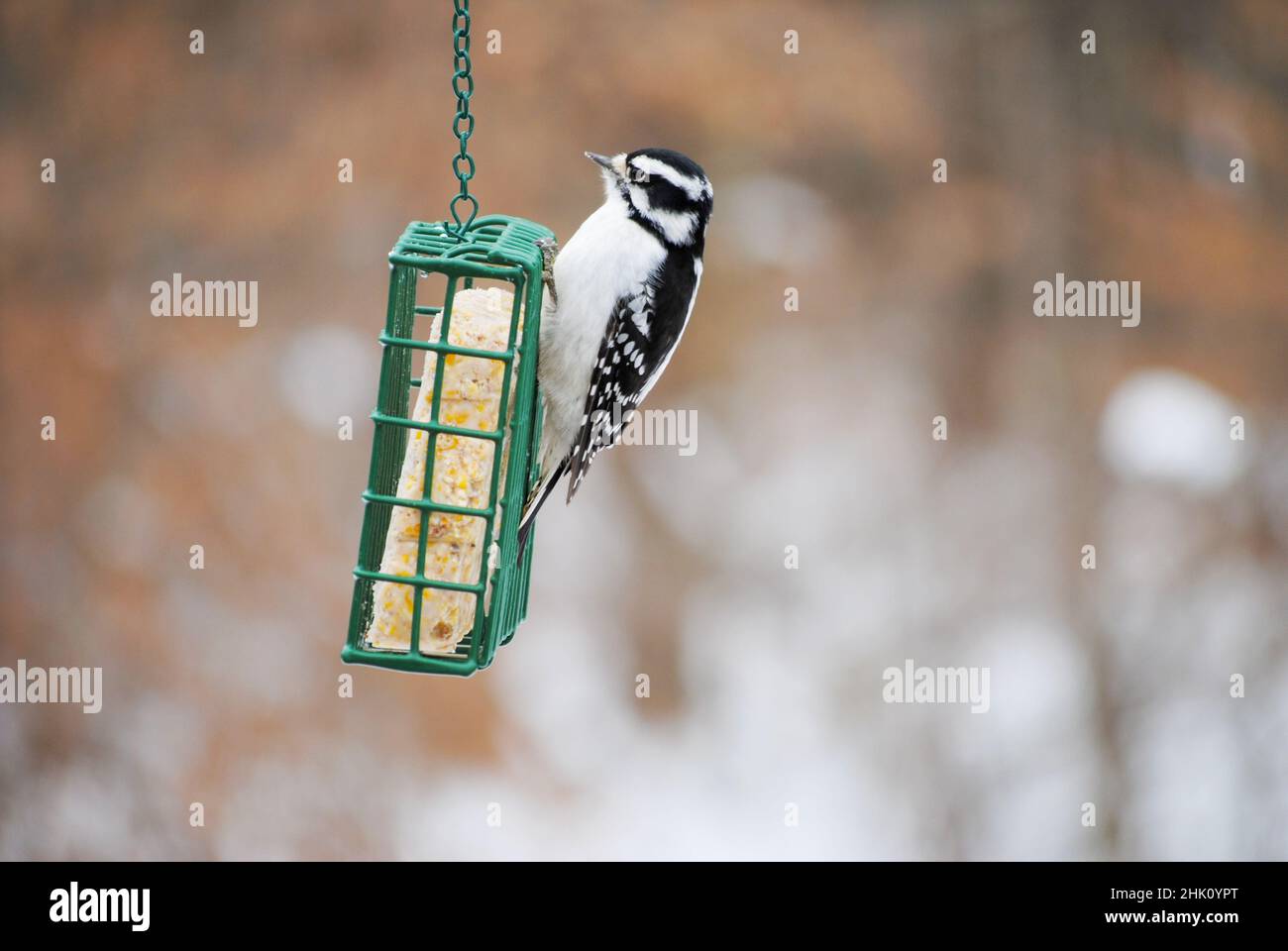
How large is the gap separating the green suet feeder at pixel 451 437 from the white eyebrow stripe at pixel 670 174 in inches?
17.3

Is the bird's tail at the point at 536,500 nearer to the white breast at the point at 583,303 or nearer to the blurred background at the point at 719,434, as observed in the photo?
the white breast at the point at 583,303

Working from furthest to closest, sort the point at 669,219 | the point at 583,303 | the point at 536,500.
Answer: the point at 669,219
the point at 583,303
the point at 536,500

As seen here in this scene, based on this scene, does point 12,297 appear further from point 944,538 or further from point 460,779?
point 944,538

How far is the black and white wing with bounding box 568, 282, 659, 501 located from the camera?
3186 millimetres

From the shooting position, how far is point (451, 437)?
2695 millimetres

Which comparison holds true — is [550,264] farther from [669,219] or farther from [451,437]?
[451,437]

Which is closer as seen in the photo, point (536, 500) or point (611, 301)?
point (536, 500)

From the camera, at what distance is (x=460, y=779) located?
538 cm

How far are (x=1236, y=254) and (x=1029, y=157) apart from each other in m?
1.01

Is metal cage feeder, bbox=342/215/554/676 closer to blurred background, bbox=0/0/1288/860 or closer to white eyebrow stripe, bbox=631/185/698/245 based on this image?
white eyebrow stripe, bbox=631/185/698/245

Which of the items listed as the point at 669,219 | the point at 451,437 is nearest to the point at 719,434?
the point at 669,219

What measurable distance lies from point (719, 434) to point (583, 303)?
7.45 ft

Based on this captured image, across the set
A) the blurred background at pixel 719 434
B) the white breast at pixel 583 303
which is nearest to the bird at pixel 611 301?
Answer: the white breast at pixel 583 303

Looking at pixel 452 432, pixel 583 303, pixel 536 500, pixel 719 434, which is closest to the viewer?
pixel 452 432
